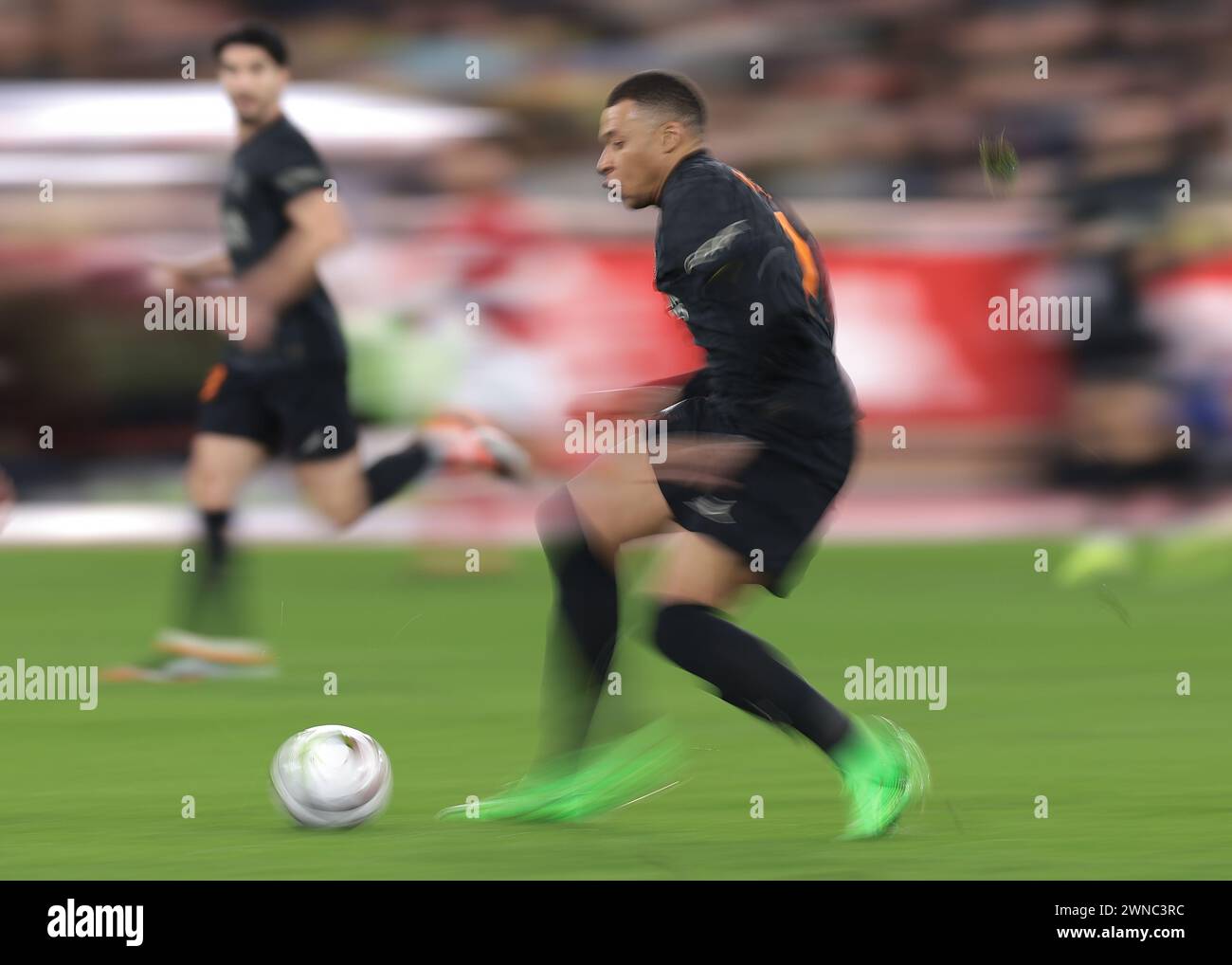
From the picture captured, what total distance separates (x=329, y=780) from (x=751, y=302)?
1290mm

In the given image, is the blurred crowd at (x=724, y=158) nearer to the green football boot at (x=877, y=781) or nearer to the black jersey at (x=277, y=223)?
the black jersey at (x=277, y=223)

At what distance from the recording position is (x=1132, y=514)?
1205cm

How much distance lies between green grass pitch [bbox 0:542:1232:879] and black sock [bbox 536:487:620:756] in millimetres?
140

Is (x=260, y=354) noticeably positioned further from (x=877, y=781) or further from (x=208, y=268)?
(x=877, y=781)

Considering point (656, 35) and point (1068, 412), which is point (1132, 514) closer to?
point (1068, 412)

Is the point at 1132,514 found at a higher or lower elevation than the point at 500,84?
lower

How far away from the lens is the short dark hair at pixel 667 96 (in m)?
4.81

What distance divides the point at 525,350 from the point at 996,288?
2826 mm

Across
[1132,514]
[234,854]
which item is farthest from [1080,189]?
[234,854]

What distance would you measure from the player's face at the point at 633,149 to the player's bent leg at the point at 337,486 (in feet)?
8.75

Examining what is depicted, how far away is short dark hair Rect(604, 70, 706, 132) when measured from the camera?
4812 millimetres

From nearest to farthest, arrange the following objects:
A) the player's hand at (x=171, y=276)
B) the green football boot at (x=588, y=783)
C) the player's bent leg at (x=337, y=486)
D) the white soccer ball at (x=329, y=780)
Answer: the white soccer ball at (x=329, y=780), the green football boot at (x=588, y=783), the player's hand at (x=171, y=276), the player's bent leg at (x=337, y=486)

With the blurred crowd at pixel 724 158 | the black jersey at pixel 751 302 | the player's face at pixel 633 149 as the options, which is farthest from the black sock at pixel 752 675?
the blurred crowd at pixel 724 158

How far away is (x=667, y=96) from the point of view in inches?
190
